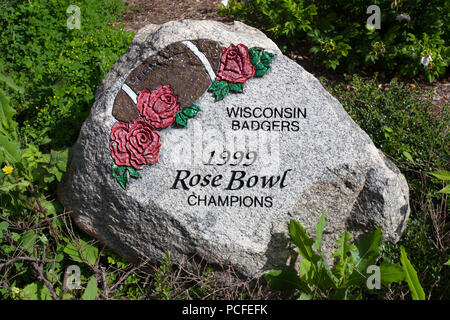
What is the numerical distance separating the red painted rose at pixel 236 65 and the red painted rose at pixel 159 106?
35 cm

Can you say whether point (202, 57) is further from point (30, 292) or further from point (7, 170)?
point (30, 292)

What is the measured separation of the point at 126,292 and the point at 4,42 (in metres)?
2.96

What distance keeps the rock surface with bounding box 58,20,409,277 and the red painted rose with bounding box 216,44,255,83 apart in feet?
0.19

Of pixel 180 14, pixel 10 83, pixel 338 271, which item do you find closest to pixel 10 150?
pixel 10 83

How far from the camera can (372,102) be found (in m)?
4.02

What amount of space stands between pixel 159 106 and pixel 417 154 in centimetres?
214

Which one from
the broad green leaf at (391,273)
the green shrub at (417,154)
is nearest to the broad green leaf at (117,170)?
the broad green leaf at (391,273)

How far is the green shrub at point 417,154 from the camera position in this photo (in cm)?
311

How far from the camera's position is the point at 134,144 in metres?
3.00

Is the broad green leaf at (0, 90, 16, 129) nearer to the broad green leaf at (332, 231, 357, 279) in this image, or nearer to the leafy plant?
A: the leafy plant

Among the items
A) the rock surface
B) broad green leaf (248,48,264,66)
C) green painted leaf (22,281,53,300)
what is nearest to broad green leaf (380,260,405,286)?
the rock surface

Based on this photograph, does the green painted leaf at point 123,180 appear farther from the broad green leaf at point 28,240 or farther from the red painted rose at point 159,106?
the broad green leaf at point 28,240
